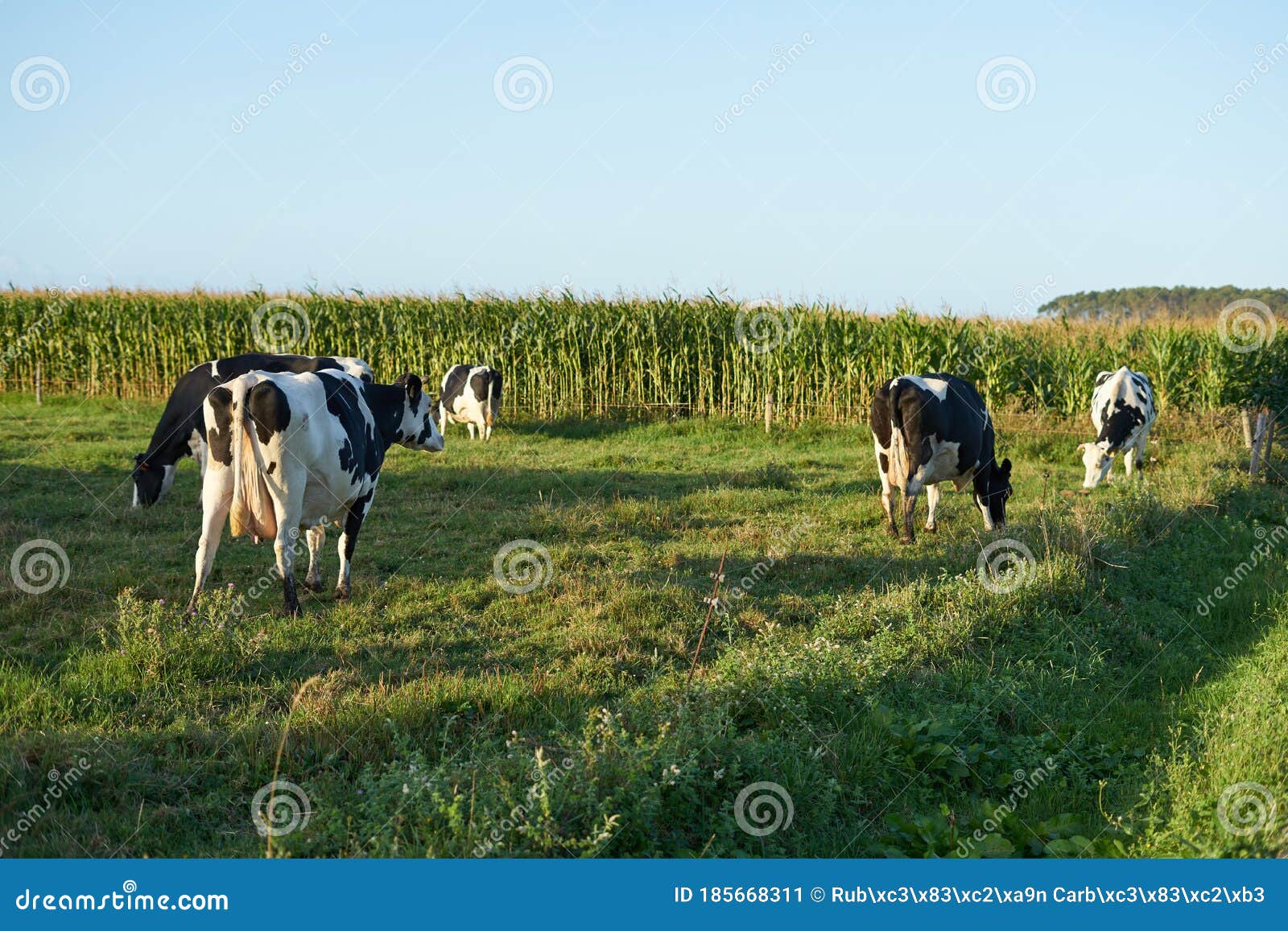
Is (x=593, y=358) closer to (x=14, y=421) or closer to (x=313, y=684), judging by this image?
(x=14, y=421)

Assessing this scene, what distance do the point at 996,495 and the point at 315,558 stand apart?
723 centimetres

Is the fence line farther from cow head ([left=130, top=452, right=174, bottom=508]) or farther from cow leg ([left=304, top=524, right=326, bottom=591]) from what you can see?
cow leg ([left=304, top=524, right=326, bottom=591])

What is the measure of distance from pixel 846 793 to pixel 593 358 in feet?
53.9

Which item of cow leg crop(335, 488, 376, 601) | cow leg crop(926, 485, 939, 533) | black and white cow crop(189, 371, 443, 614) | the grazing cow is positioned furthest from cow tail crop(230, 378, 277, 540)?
the grazing cow

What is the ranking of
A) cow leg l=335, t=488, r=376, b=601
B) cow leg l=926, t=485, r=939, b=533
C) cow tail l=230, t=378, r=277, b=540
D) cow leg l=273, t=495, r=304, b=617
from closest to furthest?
cow tail l=230, t=378, r=277, b=540 → cow leg l=273, t=495, r=304, b=617 → cow leg l=335, t=488, r=376, b=601 → cow leg l=926, t=485, r=939, b=533

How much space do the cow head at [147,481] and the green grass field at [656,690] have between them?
25cm

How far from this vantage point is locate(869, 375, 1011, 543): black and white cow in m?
10.7

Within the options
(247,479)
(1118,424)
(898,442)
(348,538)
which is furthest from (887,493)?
(247,479)

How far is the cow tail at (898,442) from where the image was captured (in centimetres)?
1075

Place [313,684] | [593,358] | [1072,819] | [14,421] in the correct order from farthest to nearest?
[593,358]
[14,421]
[313,684]
[1072,819]

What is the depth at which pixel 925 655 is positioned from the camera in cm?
670

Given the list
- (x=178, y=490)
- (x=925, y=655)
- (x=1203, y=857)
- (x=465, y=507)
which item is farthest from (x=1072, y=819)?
(x=178, y=490)

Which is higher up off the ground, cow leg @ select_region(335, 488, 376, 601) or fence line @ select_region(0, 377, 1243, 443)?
fence line @ select_region(0, 377, 1243, 443)

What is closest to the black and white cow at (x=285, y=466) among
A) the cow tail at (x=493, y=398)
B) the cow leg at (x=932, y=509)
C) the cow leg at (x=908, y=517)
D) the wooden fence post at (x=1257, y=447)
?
the cow leg at (x=908, y=517)
